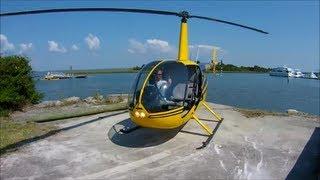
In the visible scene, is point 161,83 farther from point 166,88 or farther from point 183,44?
point 183,44

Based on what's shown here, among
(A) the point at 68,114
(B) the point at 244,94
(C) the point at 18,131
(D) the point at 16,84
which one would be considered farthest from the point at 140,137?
(B) the point at 244,94

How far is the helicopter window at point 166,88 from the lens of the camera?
29.3 feet

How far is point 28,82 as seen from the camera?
641 inches

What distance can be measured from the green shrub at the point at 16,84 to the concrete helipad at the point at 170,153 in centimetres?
391

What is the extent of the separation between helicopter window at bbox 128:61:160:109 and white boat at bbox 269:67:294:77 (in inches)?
4418

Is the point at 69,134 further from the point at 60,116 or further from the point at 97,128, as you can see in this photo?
the point at 60,116

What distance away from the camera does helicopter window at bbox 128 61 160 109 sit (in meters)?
9.09

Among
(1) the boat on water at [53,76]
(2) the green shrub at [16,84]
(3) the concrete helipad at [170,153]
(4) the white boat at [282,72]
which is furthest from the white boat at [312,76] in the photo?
(3) the concrete helipad at [170,153]

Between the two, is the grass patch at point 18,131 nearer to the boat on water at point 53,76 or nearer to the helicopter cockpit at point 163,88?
the helicopter cockpit at point 163,88

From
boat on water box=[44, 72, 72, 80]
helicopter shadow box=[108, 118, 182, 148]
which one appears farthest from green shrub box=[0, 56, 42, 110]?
boat on water box=[44, 72, 72, 80]

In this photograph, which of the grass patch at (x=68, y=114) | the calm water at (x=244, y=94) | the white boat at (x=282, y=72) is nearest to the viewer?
the grass patch at (x=68, y=114)

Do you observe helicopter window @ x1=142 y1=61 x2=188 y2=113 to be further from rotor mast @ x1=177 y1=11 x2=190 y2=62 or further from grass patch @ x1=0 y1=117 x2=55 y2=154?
grass patch @ x1=0 y1=117 x2=55 y2=154

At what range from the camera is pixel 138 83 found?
9242 millimetres

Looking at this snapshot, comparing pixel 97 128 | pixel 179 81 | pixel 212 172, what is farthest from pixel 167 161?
pixel 97 128
